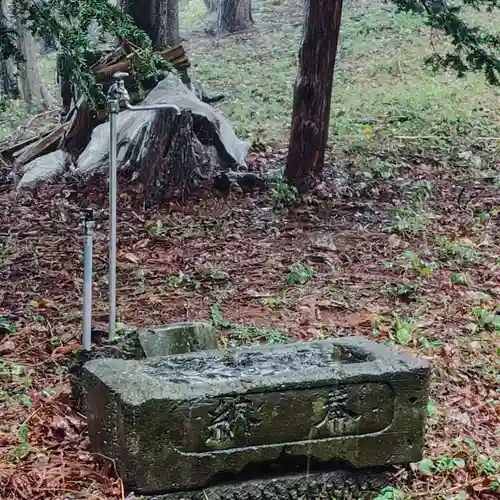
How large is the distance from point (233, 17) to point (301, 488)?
17384mm

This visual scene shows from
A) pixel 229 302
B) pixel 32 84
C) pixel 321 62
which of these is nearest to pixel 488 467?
pixel 229 302

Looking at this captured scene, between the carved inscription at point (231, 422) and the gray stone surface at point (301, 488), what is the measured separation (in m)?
0.23

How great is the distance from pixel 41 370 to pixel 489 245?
4.74 meters

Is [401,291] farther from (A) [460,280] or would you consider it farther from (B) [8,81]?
(B) [8,81]

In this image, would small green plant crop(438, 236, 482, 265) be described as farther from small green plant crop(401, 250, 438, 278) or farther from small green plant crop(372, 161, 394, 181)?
small green plant crop(372, 161, 394, 181)

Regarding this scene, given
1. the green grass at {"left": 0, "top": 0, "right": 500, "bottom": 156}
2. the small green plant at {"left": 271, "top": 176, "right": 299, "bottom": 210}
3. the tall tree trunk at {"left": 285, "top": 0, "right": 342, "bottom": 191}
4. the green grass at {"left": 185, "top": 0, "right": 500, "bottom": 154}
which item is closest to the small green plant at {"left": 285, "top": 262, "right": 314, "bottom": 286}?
the small green plant at {"left": 271, "top": 176, "right": 299, "bottom": 210}

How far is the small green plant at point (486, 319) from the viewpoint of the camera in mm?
5855

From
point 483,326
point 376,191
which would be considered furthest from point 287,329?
point 376,191

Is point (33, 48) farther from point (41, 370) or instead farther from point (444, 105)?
point (41, 370)

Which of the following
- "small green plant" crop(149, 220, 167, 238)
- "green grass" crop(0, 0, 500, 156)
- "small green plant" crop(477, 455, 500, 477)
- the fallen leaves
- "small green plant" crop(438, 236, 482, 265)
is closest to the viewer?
the fallen leaves

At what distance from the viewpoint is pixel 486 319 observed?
19.4 ft

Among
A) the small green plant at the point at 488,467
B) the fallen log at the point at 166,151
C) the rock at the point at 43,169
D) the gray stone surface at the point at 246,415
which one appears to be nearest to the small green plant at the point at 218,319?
the gray stone surface at the point at 246,415

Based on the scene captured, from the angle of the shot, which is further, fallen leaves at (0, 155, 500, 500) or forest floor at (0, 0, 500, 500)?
forest floor at (0, 0, 500, 500)

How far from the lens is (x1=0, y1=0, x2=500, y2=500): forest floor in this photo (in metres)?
3.99
